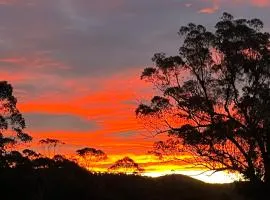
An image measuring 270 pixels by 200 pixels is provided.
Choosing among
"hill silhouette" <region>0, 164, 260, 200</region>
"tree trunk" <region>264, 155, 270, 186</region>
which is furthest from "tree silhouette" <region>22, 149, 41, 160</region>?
"tree trunk" <region>264, 155, 270, 186</region>

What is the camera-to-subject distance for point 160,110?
39.7 metres

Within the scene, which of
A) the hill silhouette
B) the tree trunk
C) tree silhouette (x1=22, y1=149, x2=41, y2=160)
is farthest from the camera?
tree silhouette (x1=22, y1=149, x2=41, y2=160)

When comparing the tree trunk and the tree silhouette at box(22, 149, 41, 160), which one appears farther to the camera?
the tree silhouette at box(22, 149, 41, 160)

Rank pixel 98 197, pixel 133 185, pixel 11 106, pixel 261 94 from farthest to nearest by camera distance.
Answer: pixel 133 185 < pixel 98 197 < pixel 11 106 < pixel 261 94

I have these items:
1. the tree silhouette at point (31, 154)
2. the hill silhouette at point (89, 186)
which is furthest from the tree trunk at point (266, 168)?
the tree silhouette at point (31, 154)

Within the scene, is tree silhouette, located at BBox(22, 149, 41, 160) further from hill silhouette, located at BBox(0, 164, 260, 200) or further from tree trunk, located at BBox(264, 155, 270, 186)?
tree trunk, located at BBox(264, 155, 270, 186)

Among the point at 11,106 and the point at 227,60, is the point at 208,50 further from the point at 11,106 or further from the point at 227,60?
the point at 11,106

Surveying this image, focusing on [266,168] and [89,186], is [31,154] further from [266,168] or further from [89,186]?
[266,168]

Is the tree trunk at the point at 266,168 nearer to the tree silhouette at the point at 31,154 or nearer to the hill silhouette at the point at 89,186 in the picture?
the hill silhouette at the point at 89,186

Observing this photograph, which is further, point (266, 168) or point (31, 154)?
point (31, 154)

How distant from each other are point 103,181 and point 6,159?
26.2 meters

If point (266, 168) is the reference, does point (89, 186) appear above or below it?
above

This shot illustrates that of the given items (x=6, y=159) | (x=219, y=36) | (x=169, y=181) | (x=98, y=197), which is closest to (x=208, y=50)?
(x=219, y=36)

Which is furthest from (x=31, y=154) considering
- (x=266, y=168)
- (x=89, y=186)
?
(x=266, y=168)
